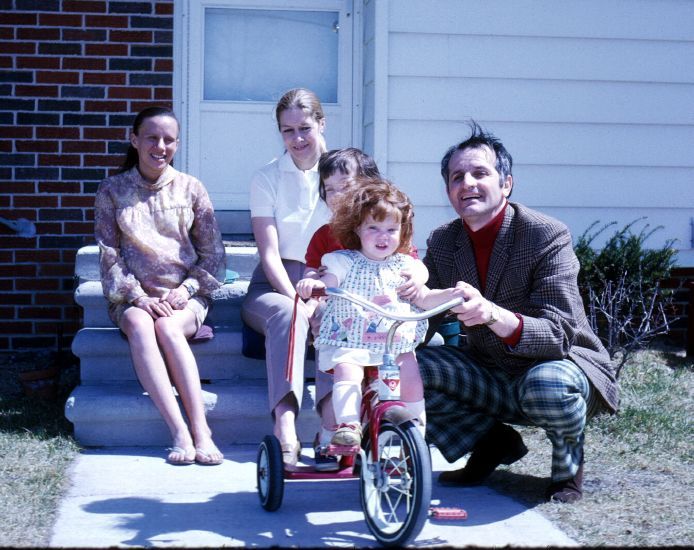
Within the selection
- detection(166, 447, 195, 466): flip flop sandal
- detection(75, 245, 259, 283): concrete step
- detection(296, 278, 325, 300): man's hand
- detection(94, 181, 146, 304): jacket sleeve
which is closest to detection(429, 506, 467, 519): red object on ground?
detection(296, 278, 325, 300): man's hand

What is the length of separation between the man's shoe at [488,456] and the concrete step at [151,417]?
0.87m

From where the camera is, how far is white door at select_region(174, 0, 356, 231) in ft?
21.0

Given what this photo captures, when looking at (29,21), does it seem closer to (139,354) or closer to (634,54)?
(139,354)

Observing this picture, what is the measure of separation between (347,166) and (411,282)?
75 centimetres

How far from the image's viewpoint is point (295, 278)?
4.59 m

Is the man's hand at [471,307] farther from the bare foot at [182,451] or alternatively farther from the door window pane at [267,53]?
the door window pane at [267,53]

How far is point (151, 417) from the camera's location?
4.46 metres

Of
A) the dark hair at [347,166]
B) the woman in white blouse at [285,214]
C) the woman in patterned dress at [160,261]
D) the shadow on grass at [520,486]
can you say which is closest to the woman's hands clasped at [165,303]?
the woman in patterned dress at [160,261]

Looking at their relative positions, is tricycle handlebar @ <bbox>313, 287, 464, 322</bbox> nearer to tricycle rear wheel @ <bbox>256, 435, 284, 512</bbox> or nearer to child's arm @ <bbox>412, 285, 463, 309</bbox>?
child's arm @ <bbox>412, 285, 463, 309</bbox>

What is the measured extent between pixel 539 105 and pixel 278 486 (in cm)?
350

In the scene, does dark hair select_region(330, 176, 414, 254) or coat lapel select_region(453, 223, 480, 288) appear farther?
coat lapel select_region(453, 223, 480, 288)

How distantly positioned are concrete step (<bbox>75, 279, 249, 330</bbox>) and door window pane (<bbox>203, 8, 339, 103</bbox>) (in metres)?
1.72

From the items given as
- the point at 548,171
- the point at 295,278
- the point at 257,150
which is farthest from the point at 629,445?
the point at 257,150

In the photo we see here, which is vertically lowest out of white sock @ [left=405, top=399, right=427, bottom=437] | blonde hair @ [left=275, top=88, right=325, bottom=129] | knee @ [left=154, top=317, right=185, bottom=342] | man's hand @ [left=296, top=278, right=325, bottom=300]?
white sock @ [left=405, top=399, right=427, bottom=437]
